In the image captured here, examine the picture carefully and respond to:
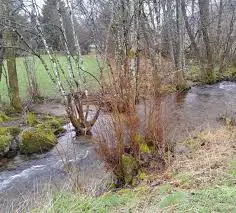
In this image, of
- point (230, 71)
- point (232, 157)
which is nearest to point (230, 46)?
point (230, 71)

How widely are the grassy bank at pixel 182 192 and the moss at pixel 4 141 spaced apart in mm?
4125

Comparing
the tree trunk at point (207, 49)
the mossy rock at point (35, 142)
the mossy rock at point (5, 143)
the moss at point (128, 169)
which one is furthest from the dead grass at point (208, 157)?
the tree trunk at point (207, 49)

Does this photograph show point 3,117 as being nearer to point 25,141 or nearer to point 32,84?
point 25,141

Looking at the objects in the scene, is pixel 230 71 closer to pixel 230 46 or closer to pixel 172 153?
pixel 230 46

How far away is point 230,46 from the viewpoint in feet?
64.8

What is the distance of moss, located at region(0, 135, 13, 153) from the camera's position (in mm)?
8689

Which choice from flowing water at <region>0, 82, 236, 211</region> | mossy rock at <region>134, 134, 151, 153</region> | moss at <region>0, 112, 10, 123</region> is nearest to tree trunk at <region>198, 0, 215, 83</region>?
flowing water at <region>0, 82, 236, 211</region>

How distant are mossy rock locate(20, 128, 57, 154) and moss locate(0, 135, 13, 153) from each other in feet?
0.98

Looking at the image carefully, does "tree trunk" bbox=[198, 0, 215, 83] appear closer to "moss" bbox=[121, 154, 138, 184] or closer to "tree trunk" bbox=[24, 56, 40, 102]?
"tree trunk" bbox=[24, 56, 40, 102]

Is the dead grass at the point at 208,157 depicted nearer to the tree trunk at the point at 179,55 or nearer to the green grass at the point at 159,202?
the green grass at the point at 159,202

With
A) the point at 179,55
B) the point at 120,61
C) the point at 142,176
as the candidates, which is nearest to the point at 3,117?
the point at 120,61

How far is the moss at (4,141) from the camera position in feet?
28.5

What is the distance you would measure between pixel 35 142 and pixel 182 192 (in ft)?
16.8

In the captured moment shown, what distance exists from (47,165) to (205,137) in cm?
346
